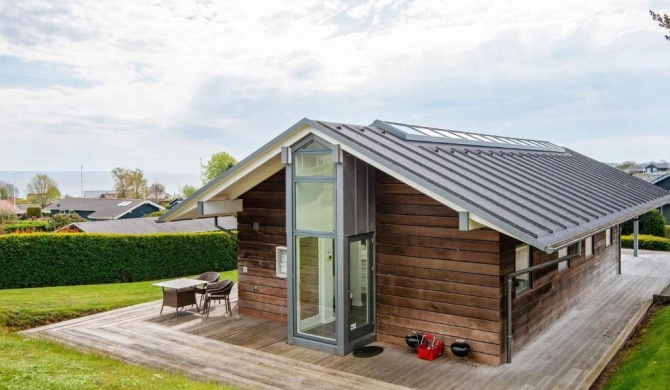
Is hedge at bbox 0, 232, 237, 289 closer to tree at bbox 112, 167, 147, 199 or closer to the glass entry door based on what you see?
the glass entry door

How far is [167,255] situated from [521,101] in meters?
23.4

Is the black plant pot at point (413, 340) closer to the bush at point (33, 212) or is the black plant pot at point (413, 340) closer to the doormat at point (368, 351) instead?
the doormat at point (368, 351)

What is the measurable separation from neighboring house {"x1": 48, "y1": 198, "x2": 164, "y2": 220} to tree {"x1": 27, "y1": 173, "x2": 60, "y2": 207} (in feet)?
103

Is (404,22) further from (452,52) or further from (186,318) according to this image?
(186,318)

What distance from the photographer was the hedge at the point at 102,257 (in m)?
16.4

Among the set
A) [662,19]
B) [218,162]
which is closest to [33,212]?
[218,162]

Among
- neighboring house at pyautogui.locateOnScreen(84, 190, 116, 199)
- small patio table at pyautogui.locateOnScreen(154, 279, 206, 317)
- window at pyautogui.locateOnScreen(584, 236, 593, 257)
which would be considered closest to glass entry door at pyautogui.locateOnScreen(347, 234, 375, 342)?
small patio table at pyautogui.locateOnScreen(154, 279, 206, 317)

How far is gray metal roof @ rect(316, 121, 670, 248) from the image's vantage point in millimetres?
7262

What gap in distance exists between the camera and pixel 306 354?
850 cm

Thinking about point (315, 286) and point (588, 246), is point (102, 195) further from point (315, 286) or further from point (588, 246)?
point (588, 246)

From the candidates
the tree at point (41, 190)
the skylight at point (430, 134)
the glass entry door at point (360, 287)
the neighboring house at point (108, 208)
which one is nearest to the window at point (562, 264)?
the skylight at point (430, 134)

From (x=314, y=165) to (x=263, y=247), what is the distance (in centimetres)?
278

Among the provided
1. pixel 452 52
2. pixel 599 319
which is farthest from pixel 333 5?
pixel 599 319

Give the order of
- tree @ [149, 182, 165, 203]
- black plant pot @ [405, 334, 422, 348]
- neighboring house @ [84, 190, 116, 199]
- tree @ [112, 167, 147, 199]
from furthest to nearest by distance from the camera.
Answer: tree @ [149, 182, 165, 203], tree @ [112, 167, 147, 199], neighboring house @ [84, 190, 116, 199], black plant pot @ [405, 334, 422, 348]
